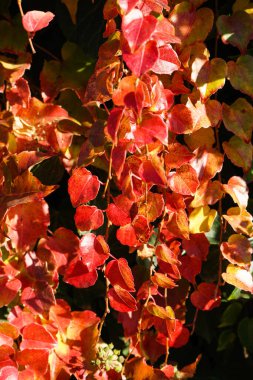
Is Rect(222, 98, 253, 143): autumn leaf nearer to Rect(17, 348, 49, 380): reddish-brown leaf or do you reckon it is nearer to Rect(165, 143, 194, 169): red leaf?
Rect(165, 143, 194, 169): red leaf

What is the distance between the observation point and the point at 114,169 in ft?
3.34

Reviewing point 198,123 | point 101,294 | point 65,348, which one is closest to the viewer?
point 198,123

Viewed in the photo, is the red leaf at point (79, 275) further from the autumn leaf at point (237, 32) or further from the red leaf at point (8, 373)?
the autumn leaf at point (237, 32)

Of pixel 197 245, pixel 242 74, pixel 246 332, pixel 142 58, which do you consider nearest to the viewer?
pixel 142 58

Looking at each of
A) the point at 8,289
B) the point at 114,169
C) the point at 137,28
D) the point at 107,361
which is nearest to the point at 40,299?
the point at 8,289

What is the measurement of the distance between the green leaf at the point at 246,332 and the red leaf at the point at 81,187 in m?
0.66

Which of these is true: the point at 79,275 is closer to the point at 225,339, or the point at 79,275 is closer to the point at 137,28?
the point at 137,28

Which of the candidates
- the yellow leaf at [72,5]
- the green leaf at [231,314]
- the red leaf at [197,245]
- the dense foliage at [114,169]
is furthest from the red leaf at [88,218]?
the green leaf at [231,314]

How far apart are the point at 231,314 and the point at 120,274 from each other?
1.69 ft

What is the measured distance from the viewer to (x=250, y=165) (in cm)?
119

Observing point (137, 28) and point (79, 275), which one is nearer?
point (137, 28)

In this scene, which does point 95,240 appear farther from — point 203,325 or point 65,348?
point 203,325

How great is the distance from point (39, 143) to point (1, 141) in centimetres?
7

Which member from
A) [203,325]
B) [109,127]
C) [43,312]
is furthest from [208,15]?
[203,325]
